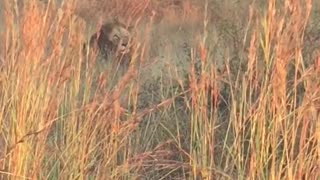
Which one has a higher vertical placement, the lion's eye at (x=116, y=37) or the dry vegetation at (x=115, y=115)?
the dry vegetation at (x=115, y=115)

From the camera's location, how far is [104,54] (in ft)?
28.6

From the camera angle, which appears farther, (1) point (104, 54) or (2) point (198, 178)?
(1) point (104, 54)

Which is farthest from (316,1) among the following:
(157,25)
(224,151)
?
(224,151)

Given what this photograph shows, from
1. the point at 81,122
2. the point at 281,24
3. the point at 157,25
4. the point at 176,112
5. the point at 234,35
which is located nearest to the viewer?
the point at 281,24

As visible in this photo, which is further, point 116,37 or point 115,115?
point 116,37

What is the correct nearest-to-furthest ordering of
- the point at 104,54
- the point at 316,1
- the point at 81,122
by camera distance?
the point at 81,122 → the point at 104,54 → the point at 316,1

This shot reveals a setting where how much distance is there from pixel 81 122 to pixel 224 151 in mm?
627

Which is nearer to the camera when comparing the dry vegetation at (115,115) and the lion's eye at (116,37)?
the dry vegetation at (115,115)

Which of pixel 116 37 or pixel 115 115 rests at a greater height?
pixel 115 115

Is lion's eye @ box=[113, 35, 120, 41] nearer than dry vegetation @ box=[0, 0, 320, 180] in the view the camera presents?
No

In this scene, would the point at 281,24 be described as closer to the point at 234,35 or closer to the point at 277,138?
the point at 277,138

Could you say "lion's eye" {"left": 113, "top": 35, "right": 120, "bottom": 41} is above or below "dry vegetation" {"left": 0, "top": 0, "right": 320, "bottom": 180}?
below

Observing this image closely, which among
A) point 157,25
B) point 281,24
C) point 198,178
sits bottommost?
point 157,25

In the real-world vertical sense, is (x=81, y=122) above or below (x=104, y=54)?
above
